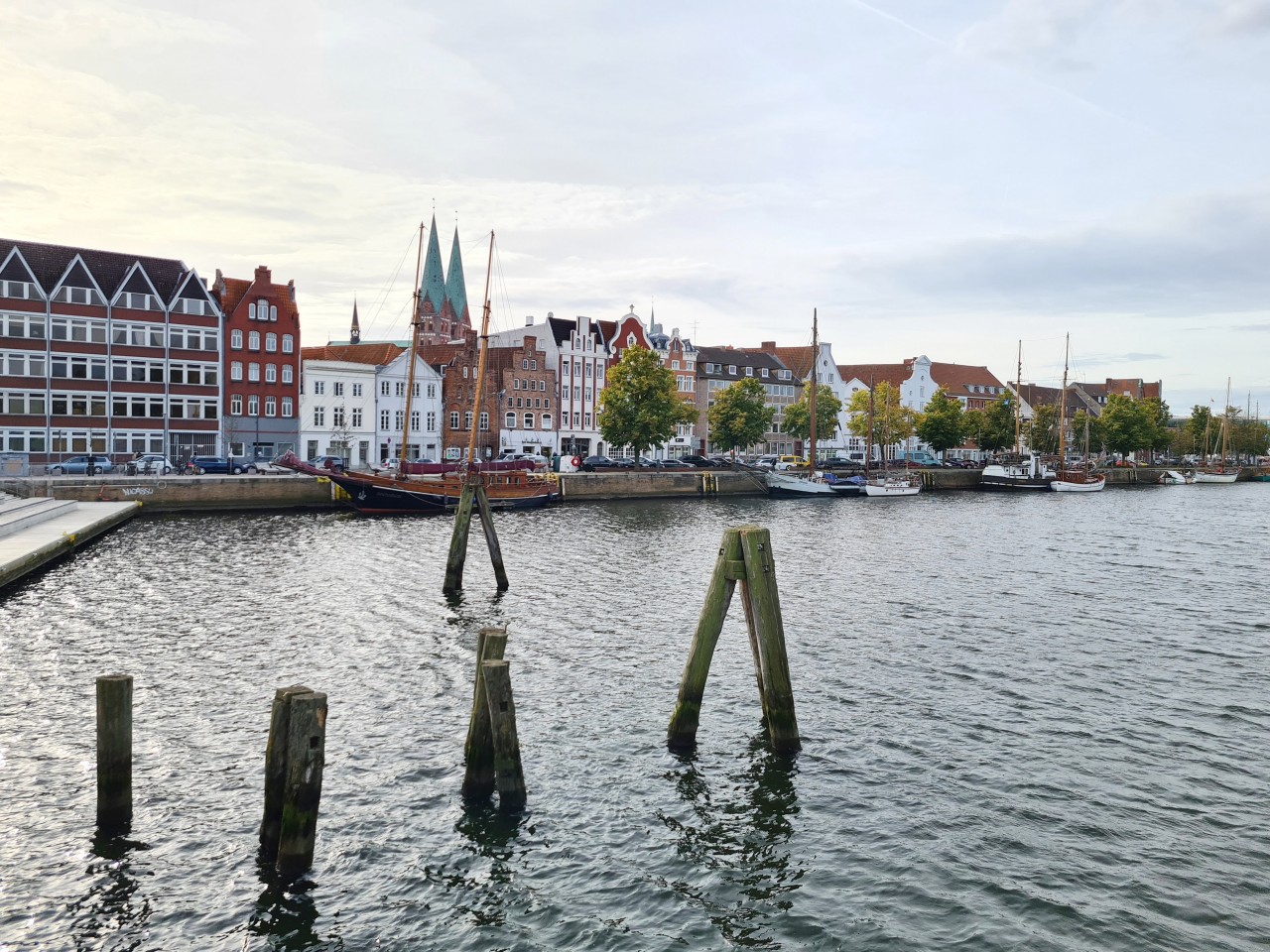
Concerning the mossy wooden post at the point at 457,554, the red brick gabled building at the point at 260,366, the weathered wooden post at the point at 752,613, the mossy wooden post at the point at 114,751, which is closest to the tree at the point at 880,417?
the red brick gabled building at the point at 260,366

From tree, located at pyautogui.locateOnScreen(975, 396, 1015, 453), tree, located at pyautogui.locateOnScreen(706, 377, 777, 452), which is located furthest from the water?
tree, located at pyautogui.locateOnScreen(975, 396, 1015, 453)

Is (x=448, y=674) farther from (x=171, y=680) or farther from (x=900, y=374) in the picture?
(x=900, y=374)

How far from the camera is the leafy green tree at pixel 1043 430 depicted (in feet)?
486

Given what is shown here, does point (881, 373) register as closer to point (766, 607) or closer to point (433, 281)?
point (433, 281)

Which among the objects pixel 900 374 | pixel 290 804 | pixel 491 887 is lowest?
pixel 491 887

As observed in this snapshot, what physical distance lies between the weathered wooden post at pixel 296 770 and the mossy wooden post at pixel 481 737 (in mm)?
2474

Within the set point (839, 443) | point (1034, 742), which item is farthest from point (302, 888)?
point (839, 443)

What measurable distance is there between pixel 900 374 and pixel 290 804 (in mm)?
177469

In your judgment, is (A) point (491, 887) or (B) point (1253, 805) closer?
(A) point (491, 887)

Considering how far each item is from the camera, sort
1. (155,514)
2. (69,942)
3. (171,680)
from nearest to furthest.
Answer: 1. (69,942)
2. (171,680)
3. (155,514)

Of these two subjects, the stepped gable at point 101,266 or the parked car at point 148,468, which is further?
the stepped gable at point 101,266

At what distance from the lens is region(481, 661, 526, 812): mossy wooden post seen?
1300cm

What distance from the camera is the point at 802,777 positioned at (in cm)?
1616

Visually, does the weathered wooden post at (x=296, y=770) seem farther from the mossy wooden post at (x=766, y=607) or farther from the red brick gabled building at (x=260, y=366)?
the red brick gabled building at (x=260, y=366)
